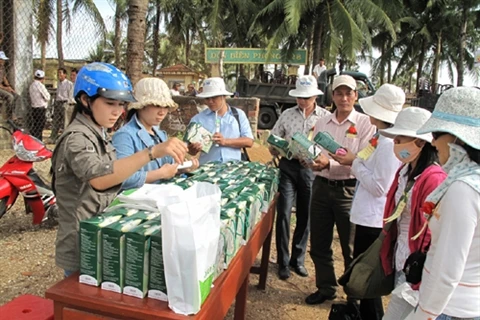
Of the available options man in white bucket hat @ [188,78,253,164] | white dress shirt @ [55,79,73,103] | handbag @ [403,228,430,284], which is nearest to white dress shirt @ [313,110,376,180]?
man in white bucket hat @ [188,78,253,164]

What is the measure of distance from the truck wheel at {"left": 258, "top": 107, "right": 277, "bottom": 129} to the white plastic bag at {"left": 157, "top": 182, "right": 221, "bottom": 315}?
496 inches

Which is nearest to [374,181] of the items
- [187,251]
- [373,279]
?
[373,279]

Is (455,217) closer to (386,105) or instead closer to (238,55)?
(386,105)

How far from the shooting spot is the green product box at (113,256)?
1.37 meters

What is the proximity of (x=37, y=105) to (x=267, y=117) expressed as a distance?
26.7 ft

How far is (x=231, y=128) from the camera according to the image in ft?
12.1

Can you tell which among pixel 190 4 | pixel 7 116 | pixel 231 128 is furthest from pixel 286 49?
pixel 231 128

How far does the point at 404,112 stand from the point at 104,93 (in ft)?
5.20

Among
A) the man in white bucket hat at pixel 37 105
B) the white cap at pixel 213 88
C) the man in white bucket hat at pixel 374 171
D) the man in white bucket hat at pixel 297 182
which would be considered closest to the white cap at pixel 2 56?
the man in white bucket hat at pixel 37 105

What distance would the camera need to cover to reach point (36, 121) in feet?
24.6

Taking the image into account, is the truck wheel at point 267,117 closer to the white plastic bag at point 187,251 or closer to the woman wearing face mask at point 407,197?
the woman wearing face mask at point 407,197

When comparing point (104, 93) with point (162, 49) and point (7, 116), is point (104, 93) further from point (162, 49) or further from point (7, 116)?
point (162, 49)

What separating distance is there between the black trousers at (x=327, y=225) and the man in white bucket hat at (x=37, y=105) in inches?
222

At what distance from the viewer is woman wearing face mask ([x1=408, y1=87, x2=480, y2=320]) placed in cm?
133
